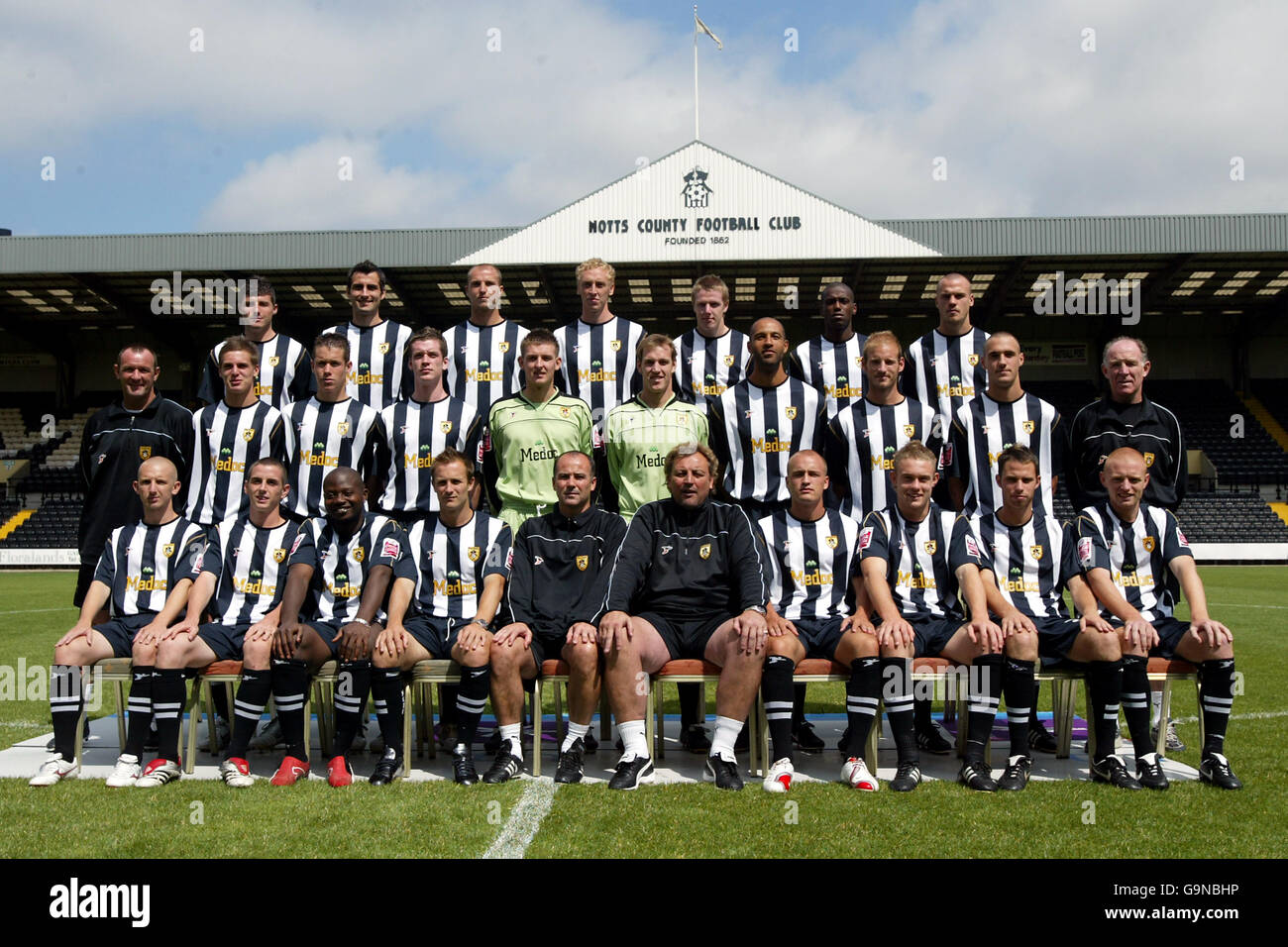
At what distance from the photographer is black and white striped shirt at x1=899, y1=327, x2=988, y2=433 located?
548cm

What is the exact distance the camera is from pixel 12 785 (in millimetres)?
4355

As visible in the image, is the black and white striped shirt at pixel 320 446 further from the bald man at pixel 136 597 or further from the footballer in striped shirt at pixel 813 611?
the footballer in striped shirt at pixel 813 611

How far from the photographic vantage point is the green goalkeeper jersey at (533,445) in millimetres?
5055

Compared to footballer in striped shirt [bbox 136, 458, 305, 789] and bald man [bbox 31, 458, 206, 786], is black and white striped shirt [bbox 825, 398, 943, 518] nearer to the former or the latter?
footballer in striped shirt [bbox 136, 458, 305, 789]

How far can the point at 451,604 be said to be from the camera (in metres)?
4.79

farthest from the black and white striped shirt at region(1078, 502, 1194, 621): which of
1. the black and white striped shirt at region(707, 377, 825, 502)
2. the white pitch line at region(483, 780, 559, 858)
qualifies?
the white pitch line at region(483, 780, 559, 858)

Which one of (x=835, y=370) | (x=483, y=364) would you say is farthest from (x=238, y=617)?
(x=835, y=370)

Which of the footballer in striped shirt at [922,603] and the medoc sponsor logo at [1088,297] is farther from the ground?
the medoc sponsor logo at [1088,297]

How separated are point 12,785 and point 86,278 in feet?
70.0

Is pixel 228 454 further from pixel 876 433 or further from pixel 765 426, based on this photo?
pixel 876 433

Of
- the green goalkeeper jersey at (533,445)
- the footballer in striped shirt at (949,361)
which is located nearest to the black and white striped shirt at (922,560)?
the footballer in striped shirt at (949,361)

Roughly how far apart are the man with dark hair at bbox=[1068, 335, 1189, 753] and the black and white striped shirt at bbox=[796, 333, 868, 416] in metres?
1.27
